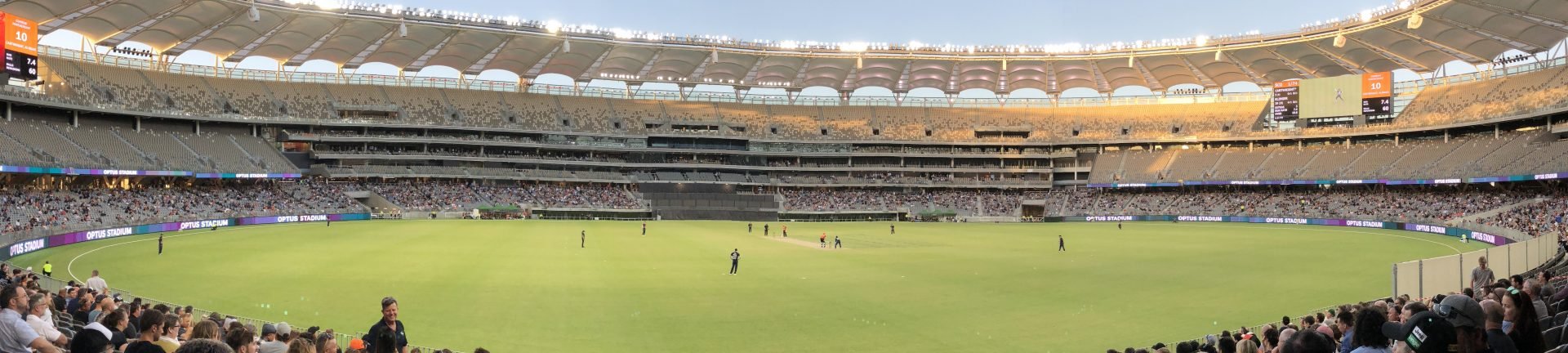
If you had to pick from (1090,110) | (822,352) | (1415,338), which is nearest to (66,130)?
(822,352)

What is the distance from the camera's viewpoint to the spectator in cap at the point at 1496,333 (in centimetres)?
614

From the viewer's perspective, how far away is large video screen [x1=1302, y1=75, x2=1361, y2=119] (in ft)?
250

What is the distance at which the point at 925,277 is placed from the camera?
28812 mm

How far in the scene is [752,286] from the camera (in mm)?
26422

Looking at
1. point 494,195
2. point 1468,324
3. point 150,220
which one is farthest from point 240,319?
point 494,195

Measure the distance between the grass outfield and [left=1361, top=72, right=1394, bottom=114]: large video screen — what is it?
3469cm

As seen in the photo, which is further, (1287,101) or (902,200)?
(902,200)

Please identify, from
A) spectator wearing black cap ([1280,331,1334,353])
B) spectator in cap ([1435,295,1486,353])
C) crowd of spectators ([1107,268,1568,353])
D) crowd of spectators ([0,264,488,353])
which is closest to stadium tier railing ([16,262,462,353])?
crowd of spectators ([0,264,488,353])

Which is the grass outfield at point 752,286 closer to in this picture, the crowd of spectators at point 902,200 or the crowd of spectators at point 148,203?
the crowd of spectators at point 148,203

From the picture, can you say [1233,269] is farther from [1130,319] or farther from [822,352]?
[822,352]

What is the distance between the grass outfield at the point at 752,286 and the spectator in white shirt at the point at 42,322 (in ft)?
25.8

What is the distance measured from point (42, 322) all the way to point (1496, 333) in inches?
500

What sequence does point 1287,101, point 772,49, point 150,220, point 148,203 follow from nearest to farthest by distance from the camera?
point 150,220 < point 148,203 < point 1287,101 < point 772,49

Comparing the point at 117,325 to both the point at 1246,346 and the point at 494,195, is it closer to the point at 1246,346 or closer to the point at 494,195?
the point at 1246,346
